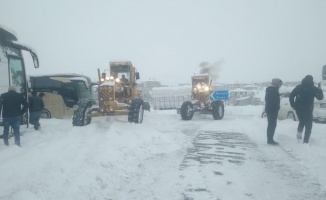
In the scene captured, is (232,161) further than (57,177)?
Yes

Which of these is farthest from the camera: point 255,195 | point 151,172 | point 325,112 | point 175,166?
point 325,112

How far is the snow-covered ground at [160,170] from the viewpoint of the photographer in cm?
435

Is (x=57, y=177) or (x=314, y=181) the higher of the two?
(x=57, y=177)

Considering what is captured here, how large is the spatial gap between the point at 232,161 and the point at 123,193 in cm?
291

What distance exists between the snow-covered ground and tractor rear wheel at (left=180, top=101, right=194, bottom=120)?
7.62 m

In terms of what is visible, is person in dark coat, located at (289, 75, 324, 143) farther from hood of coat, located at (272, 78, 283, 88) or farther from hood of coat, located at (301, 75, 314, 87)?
hood of coat, located at (272, 78, 283, 88)

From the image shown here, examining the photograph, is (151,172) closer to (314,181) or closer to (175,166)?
(175,166)

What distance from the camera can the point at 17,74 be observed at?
32.8ft

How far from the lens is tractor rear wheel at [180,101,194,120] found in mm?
16172

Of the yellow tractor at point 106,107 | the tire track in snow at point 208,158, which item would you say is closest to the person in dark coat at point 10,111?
the yellow tractor at point 106,107

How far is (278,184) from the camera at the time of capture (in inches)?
192

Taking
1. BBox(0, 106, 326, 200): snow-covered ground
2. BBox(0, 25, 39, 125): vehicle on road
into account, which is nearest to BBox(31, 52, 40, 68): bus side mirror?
BBox(0, 25, 39, 125): vehicle on road

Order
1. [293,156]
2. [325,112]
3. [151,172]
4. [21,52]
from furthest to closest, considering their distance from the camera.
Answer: [325,112] < [21,52] < [293,156] < [151,172]

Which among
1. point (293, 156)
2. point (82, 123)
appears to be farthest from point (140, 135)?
point (293, 156)
